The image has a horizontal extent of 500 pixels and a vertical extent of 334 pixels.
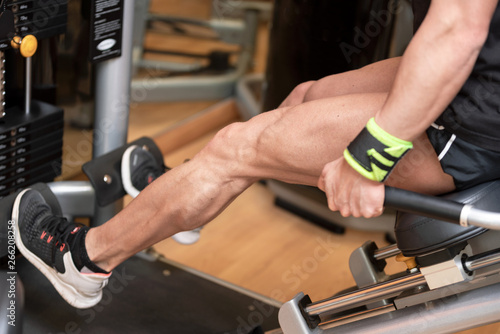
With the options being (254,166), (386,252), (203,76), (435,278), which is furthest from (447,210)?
(203,76)

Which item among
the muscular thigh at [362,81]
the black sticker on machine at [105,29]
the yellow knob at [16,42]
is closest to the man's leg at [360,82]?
the muscular thigh at [362,81]

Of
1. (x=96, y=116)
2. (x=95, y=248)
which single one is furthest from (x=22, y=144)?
(x=95, y=248)

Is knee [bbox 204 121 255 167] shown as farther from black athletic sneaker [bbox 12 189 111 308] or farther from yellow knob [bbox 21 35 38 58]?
yellow knob [bbox 21 35 38 58]

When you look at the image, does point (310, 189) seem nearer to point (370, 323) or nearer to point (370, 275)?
point (370, 275)

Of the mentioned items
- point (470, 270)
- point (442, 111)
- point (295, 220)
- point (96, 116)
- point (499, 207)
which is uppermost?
point (442, 111)

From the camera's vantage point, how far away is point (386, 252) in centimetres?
164

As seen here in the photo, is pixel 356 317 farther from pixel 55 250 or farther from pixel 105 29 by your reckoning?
pixel 105 29

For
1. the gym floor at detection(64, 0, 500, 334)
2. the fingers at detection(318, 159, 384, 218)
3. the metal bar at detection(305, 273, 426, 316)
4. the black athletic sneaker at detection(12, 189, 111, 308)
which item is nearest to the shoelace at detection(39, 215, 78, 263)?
the black athletic sneaker at detection(12, 189, 111, 308)

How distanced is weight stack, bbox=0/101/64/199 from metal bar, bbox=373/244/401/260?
0.95 meters

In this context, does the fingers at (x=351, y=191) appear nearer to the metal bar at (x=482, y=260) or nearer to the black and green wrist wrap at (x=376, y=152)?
the black and green wrist wrap at (x=376, y=152)

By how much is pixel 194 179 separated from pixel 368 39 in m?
1.06

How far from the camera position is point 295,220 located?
250cm

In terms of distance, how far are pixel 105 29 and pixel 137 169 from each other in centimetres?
39

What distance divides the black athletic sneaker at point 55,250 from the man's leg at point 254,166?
0.35 ft
